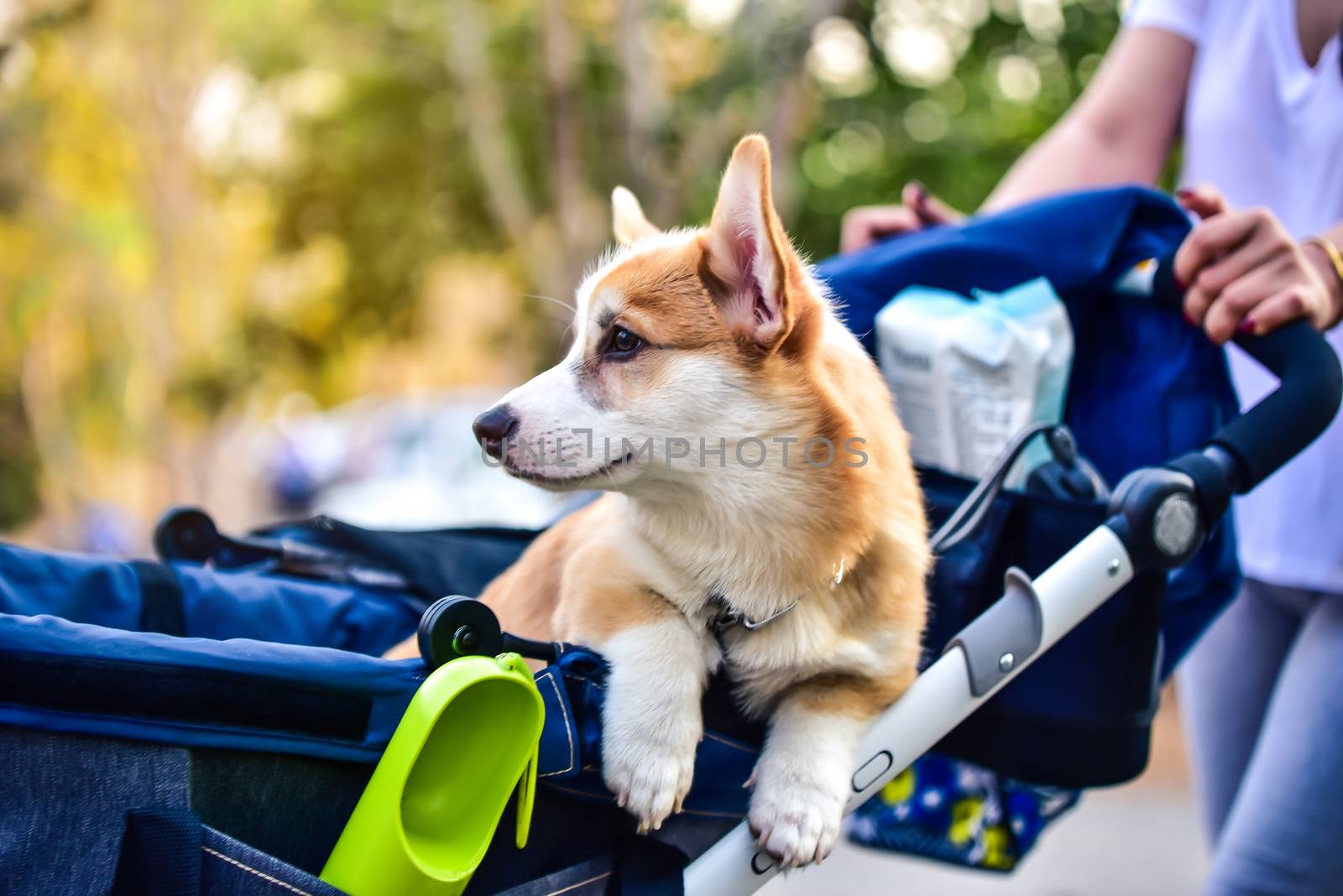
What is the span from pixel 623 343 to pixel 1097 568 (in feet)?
2.66

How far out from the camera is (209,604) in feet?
6.46

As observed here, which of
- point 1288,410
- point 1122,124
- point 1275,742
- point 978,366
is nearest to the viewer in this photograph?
point 1288,410

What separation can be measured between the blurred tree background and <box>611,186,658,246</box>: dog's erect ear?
149 inches

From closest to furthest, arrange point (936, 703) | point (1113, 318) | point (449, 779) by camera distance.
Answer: point (449, 779) < point (936, 703) < point (1113, 318)

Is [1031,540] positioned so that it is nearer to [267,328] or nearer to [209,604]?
[209,604]

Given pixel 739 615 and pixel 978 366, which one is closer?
pixel 739 615

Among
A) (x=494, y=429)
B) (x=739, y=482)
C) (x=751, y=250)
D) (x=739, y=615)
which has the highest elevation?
(x=751, y=250)

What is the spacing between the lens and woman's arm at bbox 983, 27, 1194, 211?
2365mm

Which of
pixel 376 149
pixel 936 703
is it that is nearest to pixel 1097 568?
pixel 936 703

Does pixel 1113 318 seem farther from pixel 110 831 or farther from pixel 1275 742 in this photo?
pixel 110 831

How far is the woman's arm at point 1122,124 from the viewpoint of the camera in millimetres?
2365

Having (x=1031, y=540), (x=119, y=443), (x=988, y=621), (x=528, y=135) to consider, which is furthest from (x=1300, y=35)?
(x=119, y=443)

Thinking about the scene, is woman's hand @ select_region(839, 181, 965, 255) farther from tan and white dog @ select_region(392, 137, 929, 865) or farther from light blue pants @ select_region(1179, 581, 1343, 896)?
light blue pants @ select_region(1179, 581, 1343, 896)

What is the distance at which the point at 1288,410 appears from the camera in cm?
Answer: 176
